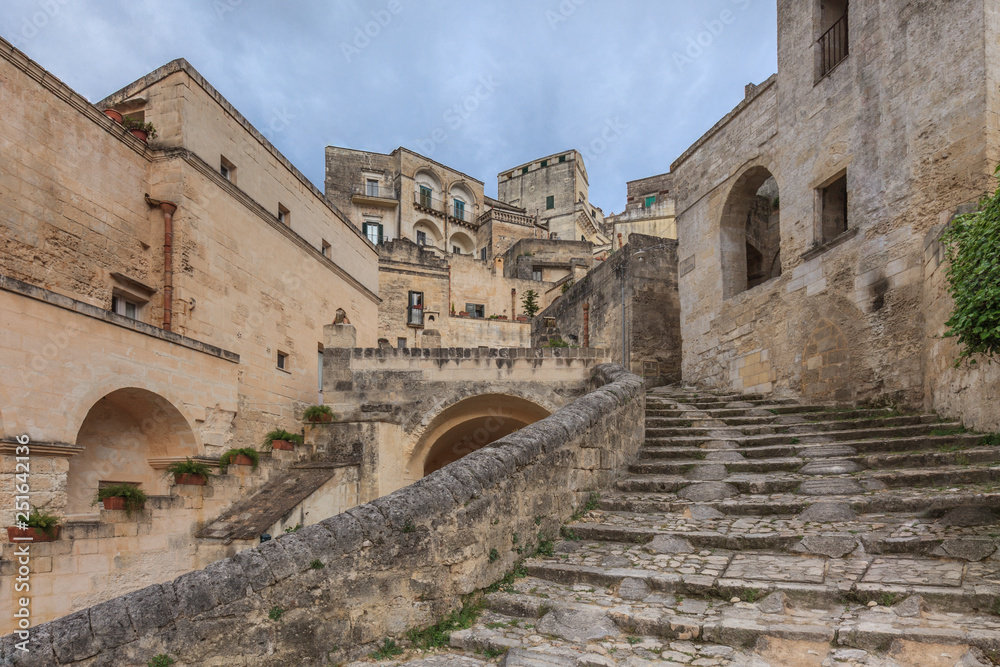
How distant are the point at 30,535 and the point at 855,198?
36.5ft

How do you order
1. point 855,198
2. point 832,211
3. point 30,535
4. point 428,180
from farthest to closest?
point 428,180, point 832,211, point 855,198, point 30,535

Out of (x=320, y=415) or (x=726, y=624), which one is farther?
(x=320, y=415)

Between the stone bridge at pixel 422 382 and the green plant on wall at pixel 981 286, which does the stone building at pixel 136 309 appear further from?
the green plant on wall at pixel 981 286

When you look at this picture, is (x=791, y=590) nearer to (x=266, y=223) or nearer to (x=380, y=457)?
(x=380, y=457)

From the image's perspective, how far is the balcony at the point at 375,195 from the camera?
111 feet

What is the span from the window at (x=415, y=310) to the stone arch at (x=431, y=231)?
1157cm

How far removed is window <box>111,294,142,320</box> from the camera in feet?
33.7

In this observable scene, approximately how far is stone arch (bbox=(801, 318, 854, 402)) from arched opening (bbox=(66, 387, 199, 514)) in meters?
9.61

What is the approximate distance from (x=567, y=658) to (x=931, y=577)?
2.25m

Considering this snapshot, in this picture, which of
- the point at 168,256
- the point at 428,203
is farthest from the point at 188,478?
the point at 428,203

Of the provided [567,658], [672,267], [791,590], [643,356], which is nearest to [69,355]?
[567,658]

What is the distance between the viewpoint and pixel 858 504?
489cm

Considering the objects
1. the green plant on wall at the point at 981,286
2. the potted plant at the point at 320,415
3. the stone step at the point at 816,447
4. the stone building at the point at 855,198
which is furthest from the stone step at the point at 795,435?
the potted plant at the point at 320,415

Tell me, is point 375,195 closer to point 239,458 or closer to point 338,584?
point 239,458
